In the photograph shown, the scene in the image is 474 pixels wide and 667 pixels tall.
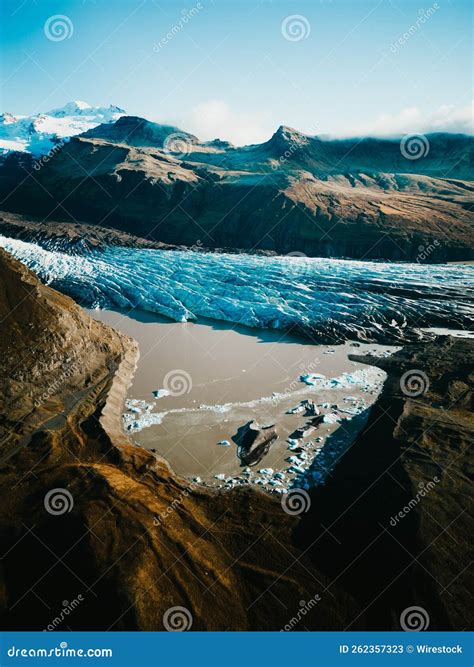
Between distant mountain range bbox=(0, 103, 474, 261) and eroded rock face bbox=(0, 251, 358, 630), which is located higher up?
distant mountain range bbox=(0, 103, 474, 261)

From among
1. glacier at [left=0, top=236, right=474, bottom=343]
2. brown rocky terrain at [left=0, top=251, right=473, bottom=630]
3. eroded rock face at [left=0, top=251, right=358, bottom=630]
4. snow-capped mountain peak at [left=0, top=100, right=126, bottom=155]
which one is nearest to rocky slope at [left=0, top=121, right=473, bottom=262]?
glacier at [left=0, top=236, right=474, bottom=343]

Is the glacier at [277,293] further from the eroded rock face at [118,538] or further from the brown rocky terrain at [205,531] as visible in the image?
the eroded rock face at [118,538]

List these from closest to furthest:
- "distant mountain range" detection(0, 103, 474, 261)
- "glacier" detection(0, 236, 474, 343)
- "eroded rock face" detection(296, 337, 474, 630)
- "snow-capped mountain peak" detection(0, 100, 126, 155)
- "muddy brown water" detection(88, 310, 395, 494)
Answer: "eroded rock face" detection(296, 337, 474, 630) → "muddy brown water" detection(88, 310, 395, 494) → "glacier" detection(0, 236, 474, 343) → "distant mountain range" detection(0, 103, 474, 261) → "snow-capped mountain peak" detection(0, 100, 126, 155)

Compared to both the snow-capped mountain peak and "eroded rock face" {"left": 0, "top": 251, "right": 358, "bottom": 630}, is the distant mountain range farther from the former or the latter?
the snow-capped mountain peak

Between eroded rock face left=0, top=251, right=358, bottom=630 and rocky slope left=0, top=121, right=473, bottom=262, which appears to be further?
rocky slope left=0, top=121, right=473, bottom=262

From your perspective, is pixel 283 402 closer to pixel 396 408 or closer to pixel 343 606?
pixel 396 408

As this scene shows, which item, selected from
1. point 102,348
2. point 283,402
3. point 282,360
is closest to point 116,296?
point 102,348
